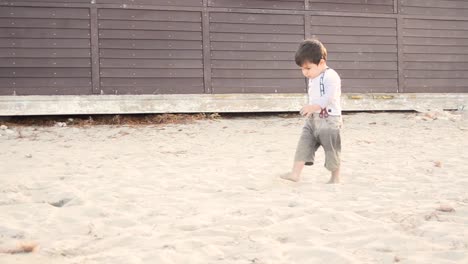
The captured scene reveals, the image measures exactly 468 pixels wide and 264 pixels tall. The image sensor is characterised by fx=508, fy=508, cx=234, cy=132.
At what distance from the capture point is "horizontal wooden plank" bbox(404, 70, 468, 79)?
30.6ft

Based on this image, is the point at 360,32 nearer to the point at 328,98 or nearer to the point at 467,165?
the point at 467,165

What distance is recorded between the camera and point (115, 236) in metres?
2.55

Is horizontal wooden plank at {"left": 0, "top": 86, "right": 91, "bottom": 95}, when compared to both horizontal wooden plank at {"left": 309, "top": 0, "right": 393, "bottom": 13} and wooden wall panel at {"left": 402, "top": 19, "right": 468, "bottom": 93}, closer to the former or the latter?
horizontal wooden plank at {"left": 309, "top": 0, "right": 393, "bottom": 13}

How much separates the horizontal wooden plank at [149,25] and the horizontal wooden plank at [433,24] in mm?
3899

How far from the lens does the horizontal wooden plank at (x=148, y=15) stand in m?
7.99

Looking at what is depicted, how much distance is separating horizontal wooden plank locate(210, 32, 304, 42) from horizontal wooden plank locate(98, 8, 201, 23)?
429mm

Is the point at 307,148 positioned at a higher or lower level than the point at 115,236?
higher

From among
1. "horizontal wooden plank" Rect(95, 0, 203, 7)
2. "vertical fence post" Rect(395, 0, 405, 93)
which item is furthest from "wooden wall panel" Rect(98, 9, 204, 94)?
"vertical fence post" Rect(395, 0, 405, 93)

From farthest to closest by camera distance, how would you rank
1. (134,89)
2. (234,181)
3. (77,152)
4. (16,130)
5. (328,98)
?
(134,89) → (16,130) → (77,152) → (234,181) → (328,98)

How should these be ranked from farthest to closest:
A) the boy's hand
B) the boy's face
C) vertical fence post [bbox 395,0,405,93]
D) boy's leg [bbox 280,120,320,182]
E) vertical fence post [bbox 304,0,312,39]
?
vertical fence post [bbox 395,0,405,93] < vertical fence post [bbox 304,0,312,39] < boy's leg [bbox 280,120,320,182] < the boy's face < the boy's hand

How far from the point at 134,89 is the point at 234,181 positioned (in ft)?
14.8

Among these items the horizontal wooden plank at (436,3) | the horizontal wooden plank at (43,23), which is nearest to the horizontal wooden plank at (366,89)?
the horizontal wooden plank at (436,3)

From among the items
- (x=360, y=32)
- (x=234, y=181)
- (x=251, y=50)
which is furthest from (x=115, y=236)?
(x=360, y=32)

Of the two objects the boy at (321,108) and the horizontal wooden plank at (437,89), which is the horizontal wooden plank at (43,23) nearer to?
the boy at (321,108)
